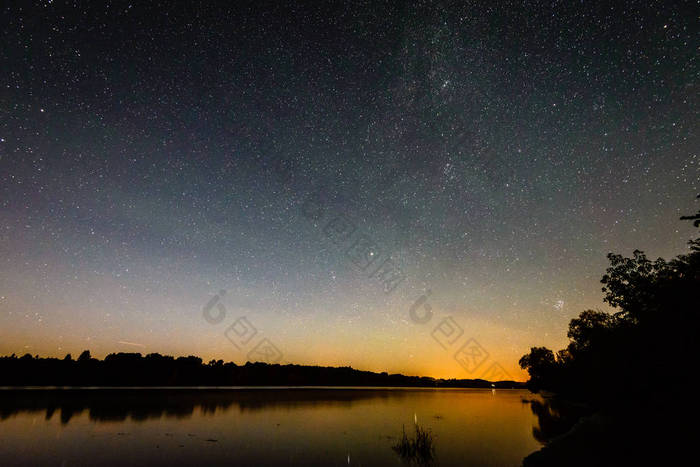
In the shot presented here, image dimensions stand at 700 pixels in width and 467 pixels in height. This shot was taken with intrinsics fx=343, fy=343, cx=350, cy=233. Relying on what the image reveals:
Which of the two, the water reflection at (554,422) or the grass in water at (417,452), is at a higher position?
the water reflection at (554,422)

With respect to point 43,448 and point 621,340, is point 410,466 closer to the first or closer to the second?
point 621,340

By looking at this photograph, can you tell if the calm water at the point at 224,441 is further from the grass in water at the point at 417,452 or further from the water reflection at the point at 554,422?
the water reflection at the point at 554,422

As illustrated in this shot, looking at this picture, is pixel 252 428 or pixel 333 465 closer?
pixel 333 465

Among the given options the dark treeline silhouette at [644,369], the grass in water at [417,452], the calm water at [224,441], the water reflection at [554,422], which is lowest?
the calm water at [224,441]

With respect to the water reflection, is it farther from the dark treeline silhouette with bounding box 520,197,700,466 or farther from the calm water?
the dark treeline silhouette with bounding box 520,197,700,466

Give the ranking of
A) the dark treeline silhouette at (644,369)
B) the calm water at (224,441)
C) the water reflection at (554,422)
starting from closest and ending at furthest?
1. the dark treeline silhouette at (644,369)
2. the calm water at (224,441)
3. the water reflection at (554,422)

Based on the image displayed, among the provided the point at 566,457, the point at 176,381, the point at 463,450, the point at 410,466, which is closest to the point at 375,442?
the point at 463,450

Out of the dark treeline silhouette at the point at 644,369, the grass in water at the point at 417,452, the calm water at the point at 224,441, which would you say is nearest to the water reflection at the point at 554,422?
the calm water at the point at 224,441

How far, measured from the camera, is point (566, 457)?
1658 centimetres

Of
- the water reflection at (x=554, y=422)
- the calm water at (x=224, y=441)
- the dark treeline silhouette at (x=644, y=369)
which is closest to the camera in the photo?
the dark treeline silhouette at (x=644, y=369)

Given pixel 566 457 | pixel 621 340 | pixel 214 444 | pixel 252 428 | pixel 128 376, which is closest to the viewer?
pixel 566 457

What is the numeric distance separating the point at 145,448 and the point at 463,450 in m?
22.6

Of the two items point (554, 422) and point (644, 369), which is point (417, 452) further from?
point (554, 422)

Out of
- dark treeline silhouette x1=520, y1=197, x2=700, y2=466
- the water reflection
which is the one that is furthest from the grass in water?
the water reflection
